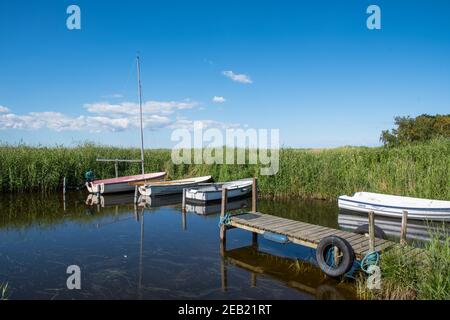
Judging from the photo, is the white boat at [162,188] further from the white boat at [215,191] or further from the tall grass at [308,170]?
the tall grass at [308,170]

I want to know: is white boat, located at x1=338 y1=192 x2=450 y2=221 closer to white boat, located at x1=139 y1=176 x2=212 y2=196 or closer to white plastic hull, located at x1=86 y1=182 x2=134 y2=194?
white boat, located at x1=139 y1=176 x2=212 y2=196

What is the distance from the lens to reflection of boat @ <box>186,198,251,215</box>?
52.6 ft

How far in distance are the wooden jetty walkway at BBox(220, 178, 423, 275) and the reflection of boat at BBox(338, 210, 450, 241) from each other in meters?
3.96

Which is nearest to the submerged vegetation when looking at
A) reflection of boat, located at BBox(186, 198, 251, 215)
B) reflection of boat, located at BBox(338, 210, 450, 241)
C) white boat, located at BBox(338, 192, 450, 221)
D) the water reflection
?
the water reflection

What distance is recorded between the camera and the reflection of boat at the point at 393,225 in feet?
38.2

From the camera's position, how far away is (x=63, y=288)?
24.1 ft

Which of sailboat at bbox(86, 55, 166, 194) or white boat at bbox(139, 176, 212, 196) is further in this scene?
sailboat at bbox(86, 55, 166, 194)

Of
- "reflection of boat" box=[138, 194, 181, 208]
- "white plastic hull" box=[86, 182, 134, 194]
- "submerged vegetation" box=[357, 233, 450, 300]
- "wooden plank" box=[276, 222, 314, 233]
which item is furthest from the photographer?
"white plastic hull" box=[86, 182, 134, 194]

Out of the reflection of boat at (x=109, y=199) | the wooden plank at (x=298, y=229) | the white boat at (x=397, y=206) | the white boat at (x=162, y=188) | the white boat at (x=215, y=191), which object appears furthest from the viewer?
the white boat at (x=162, y=188)

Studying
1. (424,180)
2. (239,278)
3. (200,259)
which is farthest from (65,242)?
Result: (424,180)

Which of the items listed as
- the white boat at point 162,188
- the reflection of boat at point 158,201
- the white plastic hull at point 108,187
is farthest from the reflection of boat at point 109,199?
the white boat at point 162,188

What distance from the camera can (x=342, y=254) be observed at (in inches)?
289

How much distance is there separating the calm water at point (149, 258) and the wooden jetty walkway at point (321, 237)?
2.14 feet

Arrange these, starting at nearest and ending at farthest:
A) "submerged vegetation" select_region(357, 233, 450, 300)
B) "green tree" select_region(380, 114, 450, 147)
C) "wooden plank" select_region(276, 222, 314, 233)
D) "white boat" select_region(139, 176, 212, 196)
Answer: "submerged vegetation" select_region(357, 233, 450, 300), "wooden plank" select_region(276, 222, 314, 233), "white boat" select_region(139, 176, 212, 196), "green tree" select_region(380, 114, 450, 147)
